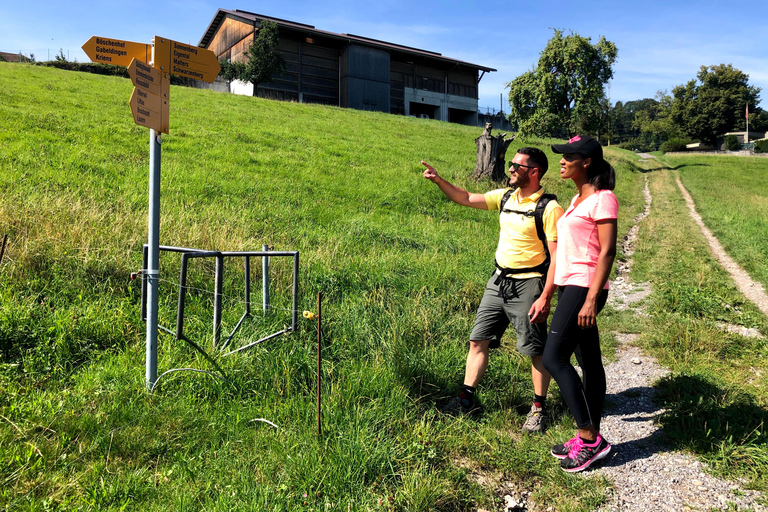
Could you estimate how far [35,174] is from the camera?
7043mm

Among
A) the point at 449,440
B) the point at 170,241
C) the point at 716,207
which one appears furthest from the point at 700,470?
the point at 716,207

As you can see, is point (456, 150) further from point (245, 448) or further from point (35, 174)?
point (245, 448)

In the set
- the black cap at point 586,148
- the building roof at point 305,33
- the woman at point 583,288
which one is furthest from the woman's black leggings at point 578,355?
the building roof at point 305,33

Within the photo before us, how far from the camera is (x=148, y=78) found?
9.41 ft

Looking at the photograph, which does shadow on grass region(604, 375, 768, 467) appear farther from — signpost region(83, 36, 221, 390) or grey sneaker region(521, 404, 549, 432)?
signpost region(83, 36, 221, 390)

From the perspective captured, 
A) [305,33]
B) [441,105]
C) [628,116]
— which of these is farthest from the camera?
[628,116]

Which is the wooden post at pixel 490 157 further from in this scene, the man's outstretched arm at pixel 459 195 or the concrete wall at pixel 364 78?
the concrete wall at pixel 364 78

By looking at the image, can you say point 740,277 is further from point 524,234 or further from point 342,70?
point 342,70

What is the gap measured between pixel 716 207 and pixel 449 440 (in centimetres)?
1811

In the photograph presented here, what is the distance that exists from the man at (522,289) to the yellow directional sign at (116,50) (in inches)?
84.9

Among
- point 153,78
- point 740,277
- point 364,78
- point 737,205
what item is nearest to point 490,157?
point 740,277

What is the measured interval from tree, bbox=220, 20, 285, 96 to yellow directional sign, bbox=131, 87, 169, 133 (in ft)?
114

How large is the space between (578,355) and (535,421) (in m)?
0.64

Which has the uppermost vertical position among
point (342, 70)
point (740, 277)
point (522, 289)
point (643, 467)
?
point (342, 70)
